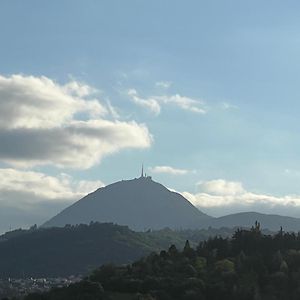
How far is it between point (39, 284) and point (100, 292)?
11312cm

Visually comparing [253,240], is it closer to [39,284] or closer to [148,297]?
[148,297]

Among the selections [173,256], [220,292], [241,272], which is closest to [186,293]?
[220,292]

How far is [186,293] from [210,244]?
105 feet

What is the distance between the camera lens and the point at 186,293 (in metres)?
77.6

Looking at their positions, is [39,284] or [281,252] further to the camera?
[39,284]

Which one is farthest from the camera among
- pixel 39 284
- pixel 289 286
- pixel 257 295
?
pixel 39 284

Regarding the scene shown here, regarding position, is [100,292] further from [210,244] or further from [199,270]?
[210,244]

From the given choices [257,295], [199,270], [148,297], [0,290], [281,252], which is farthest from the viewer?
[0,290]

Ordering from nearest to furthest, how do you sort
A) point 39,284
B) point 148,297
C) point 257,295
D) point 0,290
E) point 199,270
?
point 148,297, point 257,295, point 199,270, point 0,290, point 39,284

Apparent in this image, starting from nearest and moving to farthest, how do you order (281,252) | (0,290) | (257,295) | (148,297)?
1. (148,297)
2. (257,295)
3. (281,252)
4. (0,290)

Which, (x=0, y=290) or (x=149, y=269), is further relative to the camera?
(x=0, y=290)

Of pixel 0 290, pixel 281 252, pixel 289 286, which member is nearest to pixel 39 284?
pixel 0 290

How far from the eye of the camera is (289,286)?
83.3 m

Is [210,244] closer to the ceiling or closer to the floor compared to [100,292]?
closer to the ceiling
